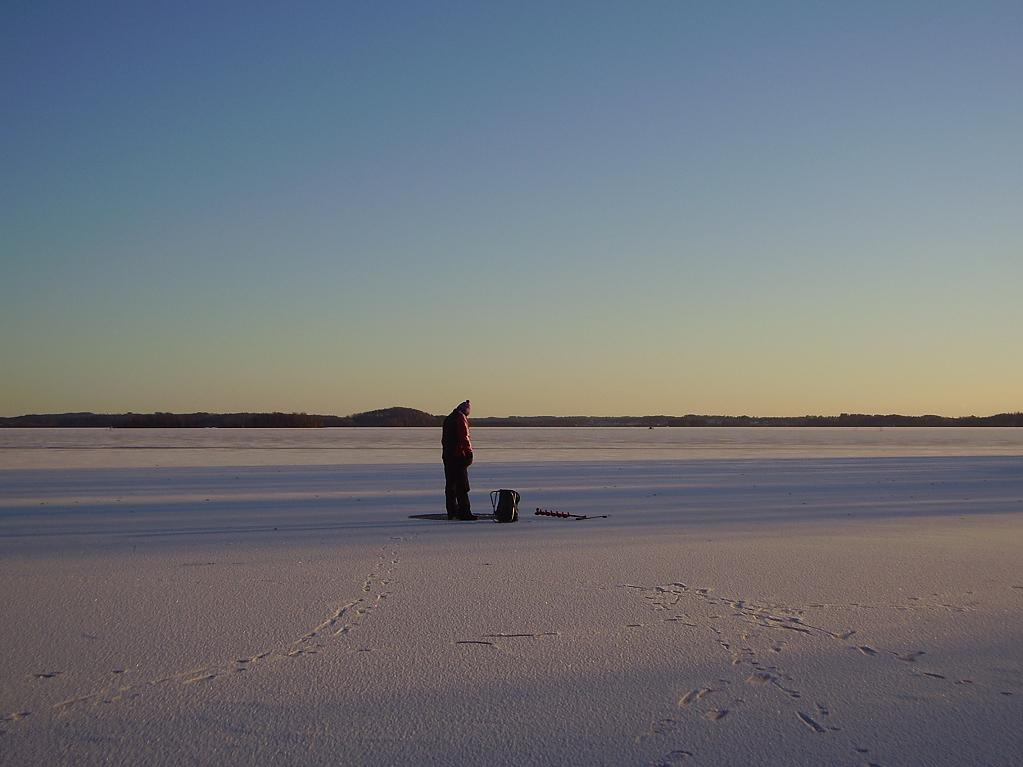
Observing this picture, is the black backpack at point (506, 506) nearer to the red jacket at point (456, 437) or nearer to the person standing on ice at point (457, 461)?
the person standing on ice at point (457, 461)

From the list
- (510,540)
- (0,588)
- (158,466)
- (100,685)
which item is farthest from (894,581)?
(158,466)

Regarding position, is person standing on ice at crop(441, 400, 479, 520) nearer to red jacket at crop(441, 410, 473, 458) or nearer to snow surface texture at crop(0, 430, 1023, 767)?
red jacket at crop(441, 410, 473, 458)

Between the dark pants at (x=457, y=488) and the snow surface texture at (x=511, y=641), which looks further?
the dark pants at (x=457, y=488)

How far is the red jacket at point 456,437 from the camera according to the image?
11.0 m

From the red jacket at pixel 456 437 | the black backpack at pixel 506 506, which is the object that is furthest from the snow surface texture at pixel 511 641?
the red jacket at pixel 456 437

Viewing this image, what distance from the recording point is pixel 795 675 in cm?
405

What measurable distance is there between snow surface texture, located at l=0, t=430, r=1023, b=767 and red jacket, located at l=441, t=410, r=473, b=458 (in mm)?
1059

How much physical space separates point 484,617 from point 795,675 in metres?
1.97

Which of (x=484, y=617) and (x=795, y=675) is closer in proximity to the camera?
(x=795, y=675)

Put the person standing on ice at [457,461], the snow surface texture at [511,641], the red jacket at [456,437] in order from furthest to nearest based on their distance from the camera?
the red jacket at [456,437] → the person standing on ice at [457,461] → the snow surface texture at [511,641]

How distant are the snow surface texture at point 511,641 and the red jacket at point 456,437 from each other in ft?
3.48

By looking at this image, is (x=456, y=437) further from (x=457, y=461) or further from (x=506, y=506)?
(x=506, y=506)

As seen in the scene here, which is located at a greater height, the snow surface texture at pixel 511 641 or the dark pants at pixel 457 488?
the dark pants at pixel 457 488

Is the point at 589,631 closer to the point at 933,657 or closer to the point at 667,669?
the point at 667,669
